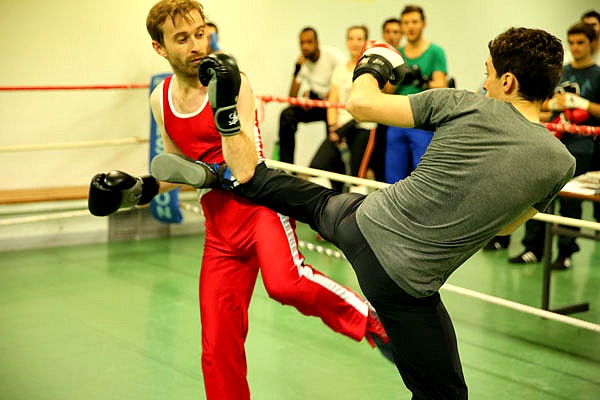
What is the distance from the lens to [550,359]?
349 centimetres

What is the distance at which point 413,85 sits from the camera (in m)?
5.14

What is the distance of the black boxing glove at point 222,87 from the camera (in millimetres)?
2176

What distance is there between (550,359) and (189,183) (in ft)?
6.30

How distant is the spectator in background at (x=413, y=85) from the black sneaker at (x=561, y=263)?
1067mm

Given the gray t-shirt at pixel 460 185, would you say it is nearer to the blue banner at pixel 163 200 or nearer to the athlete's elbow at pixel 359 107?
the athlete's elbow at pixel 359 107

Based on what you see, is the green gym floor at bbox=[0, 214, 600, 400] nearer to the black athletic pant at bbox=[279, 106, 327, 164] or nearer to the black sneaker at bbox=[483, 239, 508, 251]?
the black sneaker at bbox=[483, 239, 508, 251]

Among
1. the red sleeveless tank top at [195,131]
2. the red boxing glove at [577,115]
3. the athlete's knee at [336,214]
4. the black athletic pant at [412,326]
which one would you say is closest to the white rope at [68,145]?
the red sleeveless tank top at [195,131]

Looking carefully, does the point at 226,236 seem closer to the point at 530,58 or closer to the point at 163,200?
the point at 530,58

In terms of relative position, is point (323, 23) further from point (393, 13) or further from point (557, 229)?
point (557, 229)

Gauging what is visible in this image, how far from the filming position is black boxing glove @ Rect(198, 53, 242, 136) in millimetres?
2176

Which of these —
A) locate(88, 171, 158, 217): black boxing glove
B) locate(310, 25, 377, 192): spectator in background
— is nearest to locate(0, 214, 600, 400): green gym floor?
locate(88, 171, 158, 217): black boxing glove

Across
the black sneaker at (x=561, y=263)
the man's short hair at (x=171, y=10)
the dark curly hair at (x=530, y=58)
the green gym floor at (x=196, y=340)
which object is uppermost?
the man's short hair at (x=171, y=10)

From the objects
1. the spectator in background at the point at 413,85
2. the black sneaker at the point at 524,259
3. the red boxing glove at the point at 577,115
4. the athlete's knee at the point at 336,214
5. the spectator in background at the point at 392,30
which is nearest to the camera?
the athlete's knee at the point at 336,214

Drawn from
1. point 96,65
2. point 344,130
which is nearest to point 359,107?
point 344,130
